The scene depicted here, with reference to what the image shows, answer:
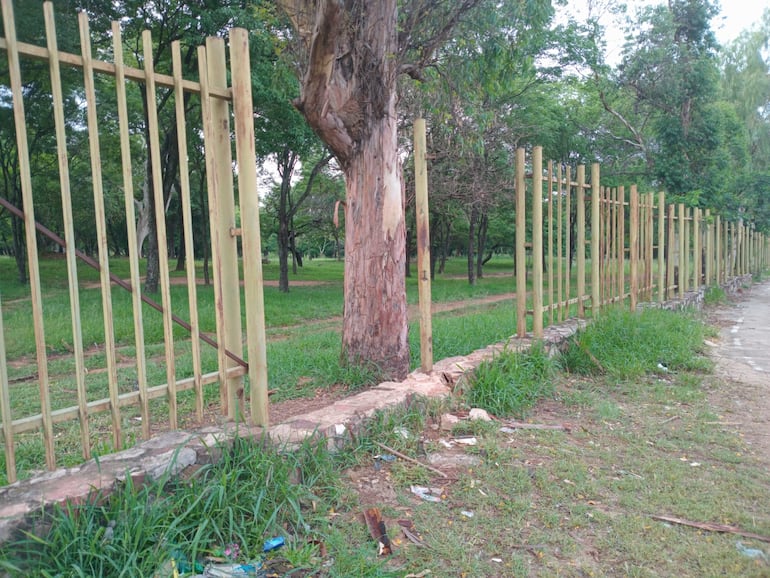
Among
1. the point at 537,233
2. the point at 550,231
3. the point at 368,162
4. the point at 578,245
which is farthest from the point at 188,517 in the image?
the point at 578,245

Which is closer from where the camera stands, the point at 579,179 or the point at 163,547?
the point at 163,547

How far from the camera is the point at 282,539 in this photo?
262 cm

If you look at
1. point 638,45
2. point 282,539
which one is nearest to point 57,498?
point 282,539

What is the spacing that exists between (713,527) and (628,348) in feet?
13.1

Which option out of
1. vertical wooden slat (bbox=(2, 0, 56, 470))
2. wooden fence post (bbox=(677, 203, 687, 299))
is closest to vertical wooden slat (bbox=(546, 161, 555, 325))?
vertical wooden slat (bbox=(2, 0, 56, 470))

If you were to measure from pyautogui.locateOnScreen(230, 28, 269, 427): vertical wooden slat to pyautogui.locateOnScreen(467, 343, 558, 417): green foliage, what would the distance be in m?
2.18

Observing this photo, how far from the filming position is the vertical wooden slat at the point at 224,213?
9.93 feet

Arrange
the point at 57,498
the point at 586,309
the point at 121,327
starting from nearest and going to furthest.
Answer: the point at 57,498, the point at 586,309, the point at 121,327

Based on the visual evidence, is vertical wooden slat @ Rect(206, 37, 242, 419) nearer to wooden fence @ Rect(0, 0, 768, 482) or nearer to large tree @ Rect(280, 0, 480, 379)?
wooden fence @ Rect(0, 0, 768, 482)

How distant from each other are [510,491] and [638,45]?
1978 cm

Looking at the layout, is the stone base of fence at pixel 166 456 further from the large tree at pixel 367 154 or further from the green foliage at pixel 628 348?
the green foliage at pixel 628 348

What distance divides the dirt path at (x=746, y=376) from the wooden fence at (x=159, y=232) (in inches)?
141

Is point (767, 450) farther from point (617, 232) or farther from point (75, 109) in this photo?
point (75, 109)

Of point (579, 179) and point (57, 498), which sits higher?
point (579, 179)
